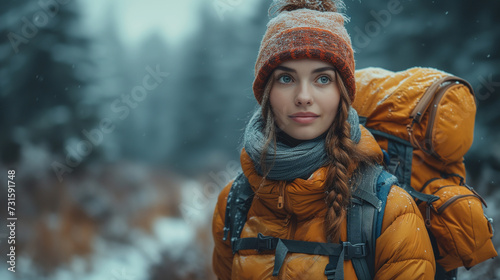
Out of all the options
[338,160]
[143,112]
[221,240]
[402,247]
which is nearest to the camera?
[402,247]

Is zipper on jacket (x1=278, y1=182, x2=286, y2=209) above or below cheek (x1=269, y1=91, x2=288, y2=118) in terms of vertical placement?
below

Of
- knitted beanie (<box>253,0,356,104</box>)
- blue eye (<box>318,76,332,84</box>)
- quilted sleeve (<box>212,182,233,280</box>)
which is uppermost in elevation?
knitted beanie (<box>253,0,356,104</box>)

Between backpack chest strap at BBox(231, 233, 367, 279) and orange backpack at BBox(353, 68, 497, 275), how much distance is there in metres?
0.57

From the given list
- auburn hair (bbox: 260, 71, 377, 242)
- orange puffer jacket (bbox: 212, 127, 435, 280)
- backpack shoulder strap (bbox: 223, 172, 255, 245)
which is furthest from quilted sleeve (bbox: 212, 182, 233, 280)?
auburn hair (bbox: 260, 71, 377, 242)

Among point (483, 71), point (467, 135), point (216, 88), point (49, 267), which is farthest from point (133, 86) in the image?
point (467, 135)

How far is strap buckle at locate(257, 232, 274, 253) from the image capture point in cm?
183

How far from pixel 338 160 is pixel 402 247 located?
0.45m

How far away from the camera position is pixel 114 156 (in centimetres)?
686

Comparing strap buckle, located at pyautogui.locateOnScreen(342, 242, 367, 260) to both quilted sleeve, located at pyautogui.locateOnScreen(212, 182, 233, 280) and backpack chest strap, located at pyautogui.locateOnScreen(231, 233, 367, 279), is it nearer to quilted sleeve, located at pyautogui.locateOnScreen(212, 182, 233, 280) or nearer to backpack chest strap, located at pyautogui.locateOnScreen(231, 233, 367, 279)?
backpack chest strap, located at pyautogui.locateOnScreen(231, 233, 367, 279)

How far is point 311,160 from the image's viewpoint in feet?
5.77

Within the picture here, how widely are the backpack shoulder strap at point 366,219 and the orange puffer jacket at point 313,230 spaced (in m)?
0.03

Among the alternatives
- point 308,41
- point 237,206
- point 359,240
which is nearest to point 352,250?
point 359,240

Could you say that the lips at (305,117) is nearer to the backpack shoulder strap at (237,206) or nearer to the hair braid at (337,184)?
the hair braid at (337,184)

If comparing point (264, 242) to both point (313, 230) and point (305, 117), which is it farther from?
point (305, 117)
